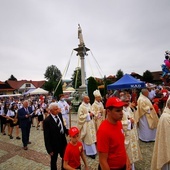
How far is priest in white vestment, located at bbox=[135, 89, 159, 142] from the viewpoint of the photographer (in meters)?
6.35

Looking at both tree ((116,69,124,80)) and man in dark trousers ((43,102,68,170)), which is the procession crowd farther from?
tree ((116,69,124,80))

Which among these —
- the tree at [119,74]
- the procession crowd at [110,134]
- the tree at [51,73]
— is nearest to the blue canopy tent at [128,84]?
the procession crowd at [110,134]

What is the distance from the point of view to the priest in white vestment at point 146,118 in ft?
20.8

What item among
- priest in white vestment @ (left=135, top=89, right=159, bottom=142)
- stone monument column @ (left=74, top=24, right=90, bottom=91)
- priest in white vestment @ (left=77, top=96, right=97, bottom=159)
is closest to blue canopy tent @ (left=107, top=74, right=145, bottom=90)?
priest in white vestment @ (left=135, top=89, right=159, bottom=142)

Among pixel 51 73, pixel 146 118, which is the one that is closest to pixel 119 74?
pixel 51 73

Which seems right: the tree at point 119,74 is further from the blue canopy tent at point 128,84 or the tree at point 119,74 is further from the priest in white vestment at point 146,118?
the priest in white vestment at point 146,118

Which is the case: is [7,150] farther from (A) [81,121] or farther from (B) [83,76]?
(B) [83,76]

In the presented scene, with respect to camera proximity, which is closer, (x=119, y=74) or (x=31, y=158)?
(x=31, y=158)

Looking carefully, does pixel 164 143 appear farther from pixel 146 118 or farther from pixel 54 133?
pixel 146 118

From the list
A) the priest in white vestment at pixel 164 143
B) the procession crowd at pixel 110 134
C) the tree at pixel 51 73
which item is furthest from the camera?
the tree at pixel 51 73

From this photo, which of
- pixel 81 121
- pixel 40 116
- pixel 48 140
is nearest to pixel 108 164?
pixel 48 140

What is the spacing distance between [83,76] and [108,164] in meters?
16.5

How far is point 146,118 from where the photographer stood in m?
6.54

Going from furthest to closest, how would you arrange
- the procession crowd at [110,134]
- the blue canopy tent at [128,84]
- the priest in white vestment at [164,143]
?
the blue canopy tent at [128,84] < the priest in white vestment at [164,143] < the procession crowd at [110,134]
